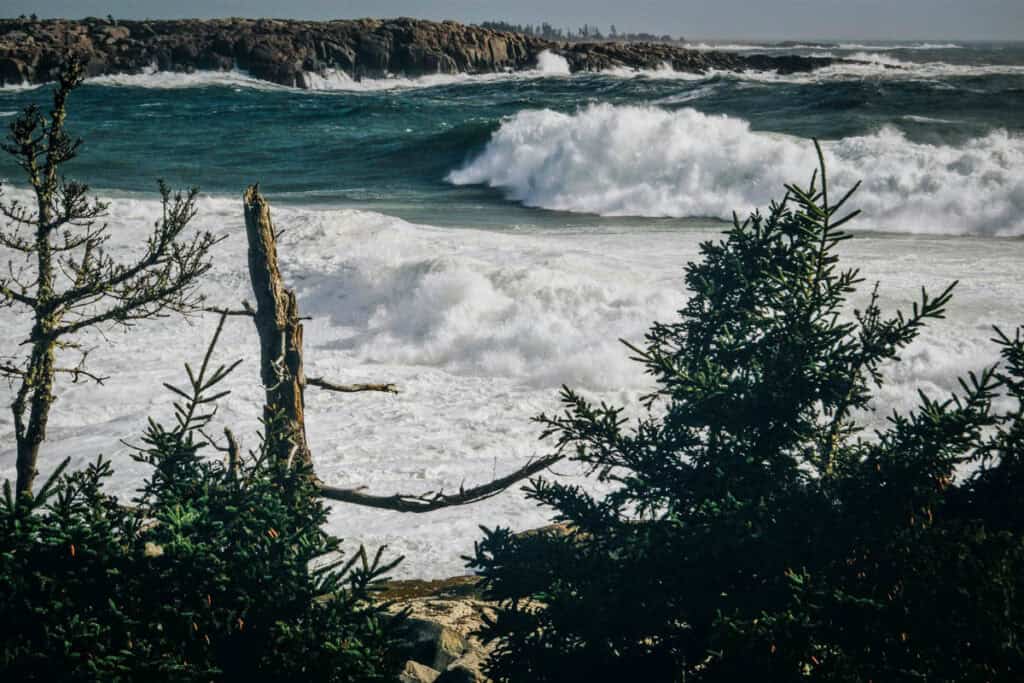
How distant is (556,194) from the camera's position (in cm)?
2589

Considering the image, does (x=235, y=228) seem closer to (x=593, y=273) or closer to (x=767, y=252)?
(x=593, y=273)

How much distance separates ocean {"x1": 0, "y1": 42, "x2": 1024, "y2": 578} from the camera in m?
9.23

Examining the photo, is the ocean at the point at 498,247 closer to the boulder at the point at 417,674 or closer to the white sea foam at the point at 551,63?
the boulder at the point at 417,674

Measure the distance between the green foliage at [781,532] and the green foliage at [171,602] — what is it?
30.5 inches

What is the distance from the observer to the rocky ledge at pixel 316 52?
2785 inches

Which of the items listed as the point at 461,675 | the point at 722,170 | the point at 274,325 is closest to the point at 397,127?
the point at 722,170

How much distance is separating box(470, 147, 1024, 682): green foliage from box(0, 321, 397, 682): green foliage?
776mm

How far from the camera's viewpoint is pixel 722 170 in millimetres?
24422

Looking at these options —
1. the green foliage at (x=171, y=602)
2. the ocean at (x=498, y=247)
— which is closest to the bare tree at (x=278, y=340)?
the green foliage at (x=171, y=602)

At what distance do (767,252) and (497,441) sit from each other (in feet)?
18.5

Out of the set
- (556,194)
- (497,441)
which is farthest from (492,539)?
(556,194)

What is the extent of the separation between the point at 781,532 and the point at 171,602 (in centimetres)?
214

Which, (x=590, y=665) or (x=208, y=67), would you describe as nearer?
(x=590, y=665)

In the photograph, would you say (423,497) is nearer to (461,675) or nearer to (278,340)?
(461,675)
